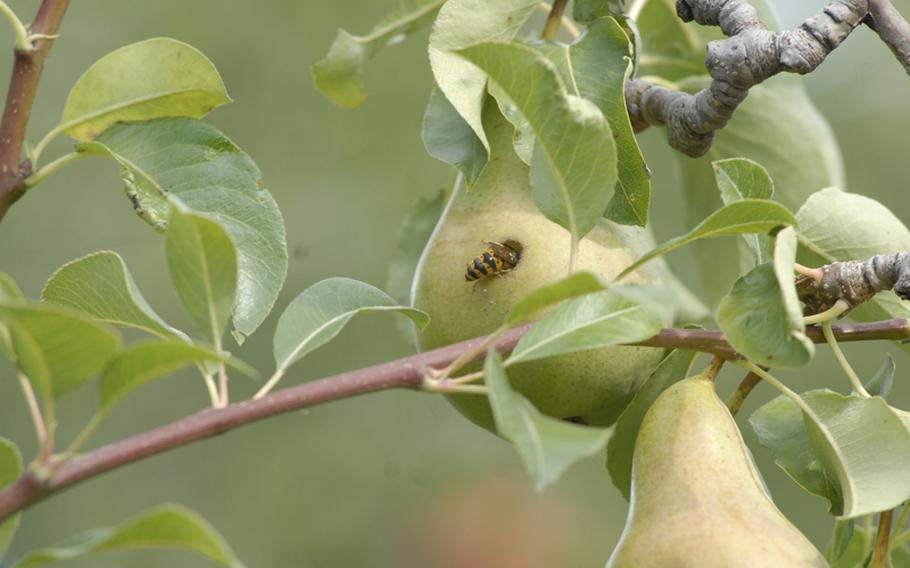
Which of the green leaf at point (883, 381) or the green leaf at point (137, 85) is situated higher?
the green leaf at point (137, 85)

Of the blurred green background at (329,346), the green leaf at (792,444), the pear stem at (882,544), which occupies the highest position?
the green leaf at (792,444)

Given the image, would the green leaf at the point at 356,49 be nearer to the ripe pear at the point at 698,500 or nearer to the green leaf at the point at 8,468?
the ripe pear at the point at 698,500

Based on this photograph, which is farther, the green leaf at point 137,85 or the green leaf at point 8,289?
the green leaf at point 137,85

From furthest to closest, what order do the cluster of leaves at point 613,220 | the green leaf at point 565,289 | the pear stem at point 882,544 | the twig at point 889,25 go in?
1. the twig at point 889,25
2. the pear stem at point 882,544
3. the cluster of leaves at point 613,220
4. the green leaf at point 565,289

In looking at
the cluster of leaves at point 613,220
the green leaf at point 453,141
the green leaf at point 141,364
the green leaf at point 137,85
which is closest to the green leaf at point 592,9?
the cluster of leaves at point 613,220

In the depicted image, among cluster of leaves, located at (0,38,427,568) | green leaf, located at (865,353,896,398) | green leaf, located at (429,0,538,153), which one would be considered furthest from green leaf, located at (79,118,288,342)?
green leaf, located at (865,353,896,398)

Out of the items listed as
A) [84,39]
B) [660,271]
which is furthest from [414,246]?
[84,39]

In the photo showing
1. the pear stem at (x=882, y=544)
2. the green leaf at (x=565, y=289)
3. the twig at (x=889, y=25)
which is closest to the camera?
the green leaf at (x=565, y=289)

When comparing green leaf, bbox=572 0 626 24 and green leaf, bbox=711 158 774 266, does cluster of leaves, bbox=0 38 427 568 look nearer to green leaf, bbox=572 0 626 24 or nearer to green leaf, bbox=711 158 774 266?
green leaf, bbox=711 158 774 266
